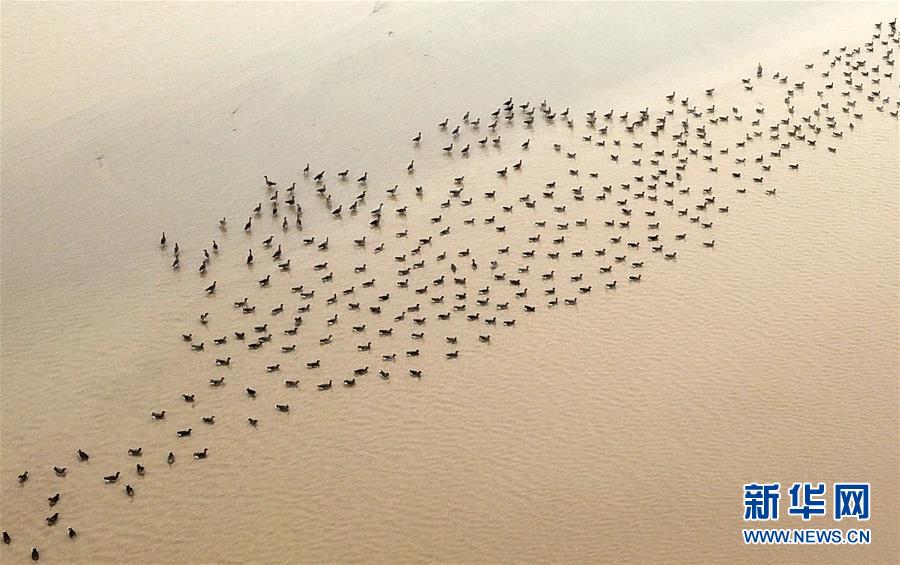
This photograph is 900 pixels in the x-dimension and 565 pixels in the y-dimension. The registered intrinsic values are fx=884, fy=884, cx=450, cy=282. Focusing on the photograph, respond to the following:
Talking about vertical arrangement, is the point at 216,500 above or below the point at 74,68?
below

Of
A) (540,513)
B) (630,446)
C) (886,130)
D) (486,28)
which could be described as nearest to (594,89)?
(486,28)

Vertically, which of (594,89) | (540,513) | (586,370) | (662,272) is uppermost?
(594,89)

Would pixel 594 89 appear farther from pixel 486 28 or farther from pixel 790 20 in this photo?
pixel 790 20

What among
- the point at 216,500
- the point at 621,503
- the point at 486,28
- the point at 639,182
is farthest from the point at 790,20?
the point at 216,500

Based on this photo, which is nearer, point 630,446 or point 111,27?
point 630,446

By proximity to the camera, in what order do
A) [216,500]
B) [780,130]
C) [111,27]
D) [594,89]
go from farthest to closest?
[111,27] < [594,89] < [780,130] < [216,500]

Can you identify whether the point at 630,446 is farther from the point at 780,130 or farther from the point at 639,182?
the point at 780,130

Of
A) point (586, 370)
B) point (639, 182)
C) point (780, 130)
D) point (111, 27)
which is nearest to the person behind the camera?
point (586, 370)
